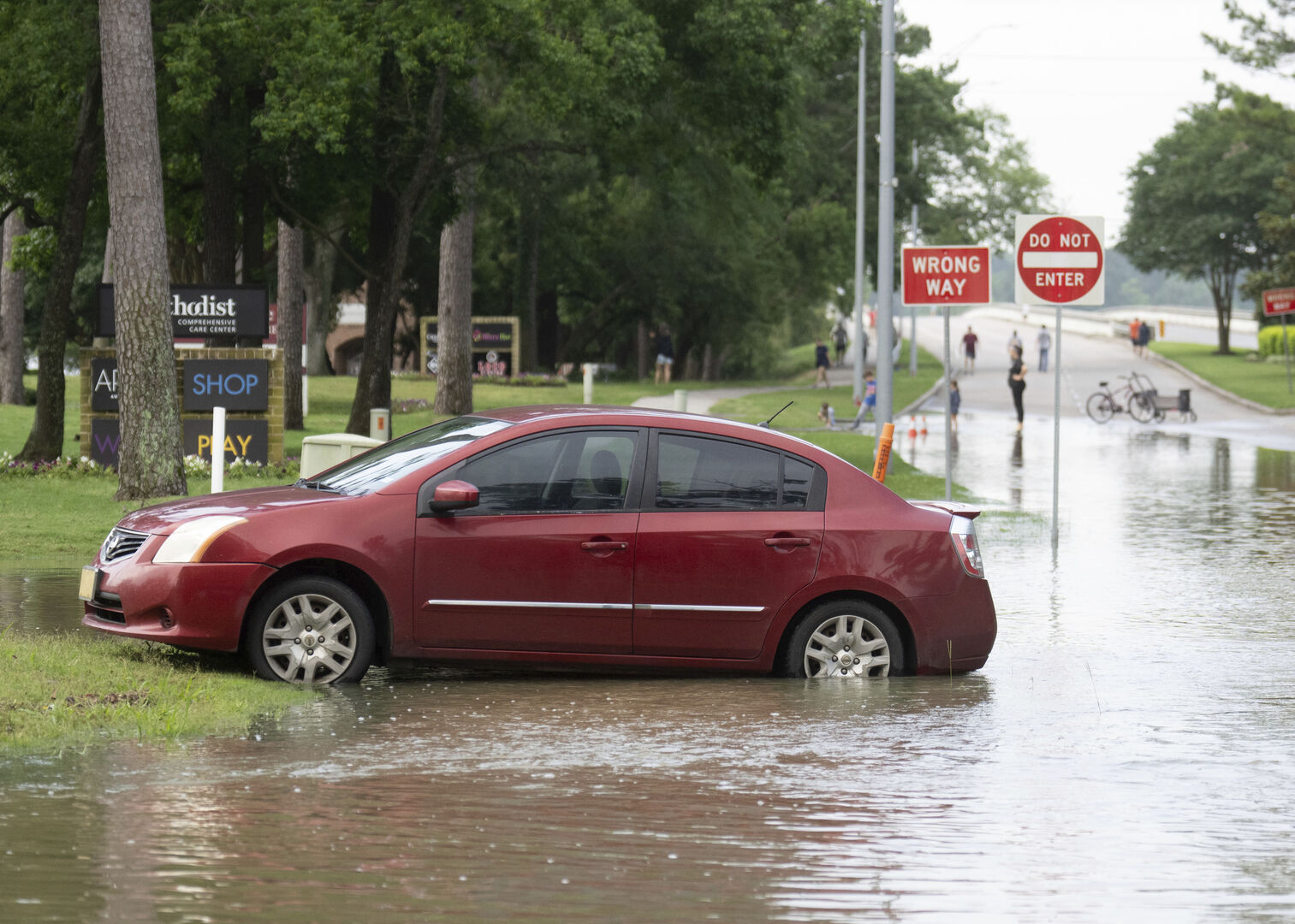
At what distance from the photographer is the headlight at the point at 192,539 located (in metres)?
8.32

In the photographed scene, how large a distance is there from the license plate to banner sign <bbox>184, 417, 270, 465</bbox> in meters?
12.6

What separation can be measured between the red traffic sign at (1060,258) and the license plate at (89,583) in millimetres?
9909

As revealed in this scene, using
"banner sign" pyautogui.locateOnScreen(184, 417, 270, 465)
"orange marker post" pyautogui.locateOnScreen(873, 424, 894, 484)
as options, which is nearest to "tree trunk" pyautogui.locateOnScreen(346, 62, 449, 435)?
"banner sign" pyautogui.locateOnScreen(184, 417, 270, 465)

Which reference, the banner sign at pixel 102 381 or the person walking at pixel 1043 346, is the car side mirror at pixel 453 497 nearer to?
the banner sign at pixel 102 381

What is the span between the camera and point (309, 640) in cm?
844

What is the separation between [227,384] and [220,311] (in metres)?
0.93

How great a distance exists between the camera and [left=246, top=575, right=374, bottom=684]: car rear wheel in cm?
838

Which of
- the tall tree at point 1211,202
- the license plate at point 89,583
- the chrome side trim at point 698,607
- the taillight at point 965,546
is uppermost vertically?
the tall tree at point 1211,202

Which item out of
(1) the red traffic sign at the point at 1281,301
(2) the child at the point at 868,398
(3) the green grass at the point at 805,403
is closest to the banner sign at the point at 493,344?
(3) the green grass at the point at 805,403

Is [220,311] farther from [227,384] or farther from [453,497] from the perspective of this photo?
[453,497]

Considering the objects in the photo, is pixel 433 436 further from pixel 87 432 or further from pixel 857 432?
pixel 857 432

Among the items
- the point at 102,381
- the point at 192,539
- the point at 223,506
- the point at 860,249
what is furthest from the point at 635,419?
the point at 860,249

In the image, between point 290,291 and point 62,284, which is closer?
point 62,284

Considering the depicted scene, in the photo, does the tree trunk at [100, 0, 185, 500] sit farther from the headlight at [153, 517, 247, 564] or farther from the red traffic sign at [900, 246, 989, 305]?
the headlight at [153, 517, 247, 564]
